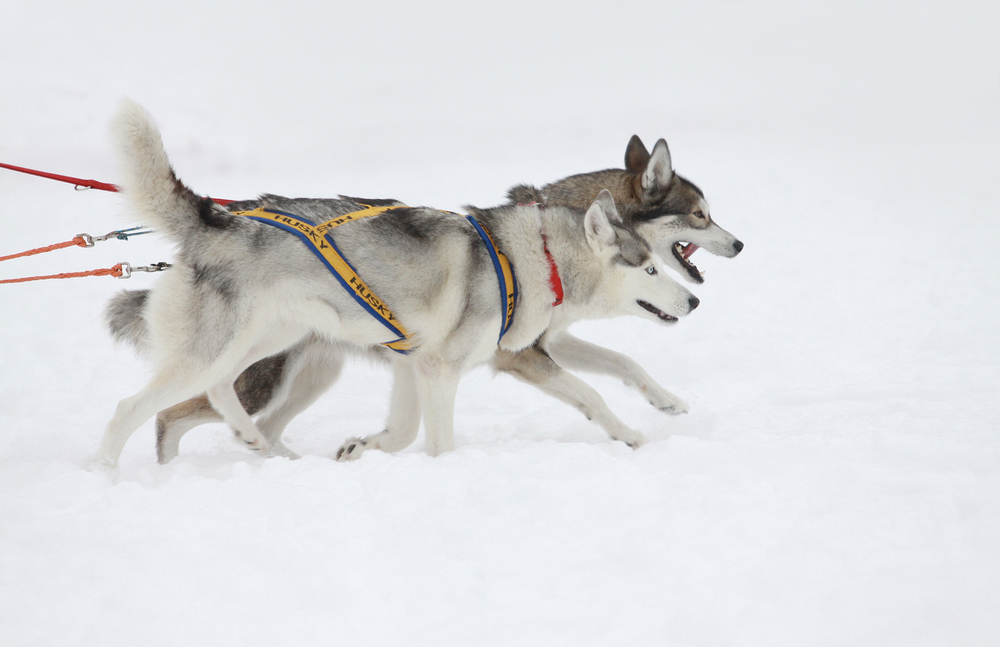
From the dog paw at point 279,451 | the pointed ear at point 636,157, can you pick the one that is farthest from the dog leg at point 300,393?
the pointed ear at point 636,157

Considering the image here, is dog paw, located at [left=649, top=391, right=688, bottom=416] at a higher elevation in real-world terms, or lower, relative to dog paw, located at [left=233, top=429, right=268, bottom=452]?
higher

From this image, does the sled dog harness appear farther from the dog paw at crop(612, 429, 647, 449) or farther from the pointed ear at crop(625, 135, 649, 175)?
the pointed ear at crop(625, 135, 649, 175)

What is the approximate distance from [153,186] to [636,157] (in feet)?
9.71

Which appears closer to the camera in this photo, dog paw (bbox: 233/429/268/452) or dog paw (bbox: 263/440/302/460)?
dog paw (bbox: 233/429/268/452)

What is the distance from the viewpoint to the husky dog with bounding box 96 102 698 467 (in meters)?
3.16

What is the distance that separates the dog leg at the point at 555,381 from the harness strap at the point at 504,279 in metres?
0.36

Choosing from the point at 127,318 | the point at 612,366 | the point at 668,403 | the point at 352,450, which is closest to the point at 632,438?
the point at 668,403

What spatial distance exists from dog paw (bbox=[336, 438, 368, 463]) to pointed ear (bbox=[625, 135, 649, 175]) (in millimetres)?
2437

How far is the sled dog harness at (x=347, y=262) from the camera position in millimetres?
3320

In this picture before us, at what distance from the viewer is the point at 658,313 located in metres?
4.08

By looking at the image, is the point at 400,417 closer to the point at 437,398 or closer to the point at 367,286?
the point at 437,398

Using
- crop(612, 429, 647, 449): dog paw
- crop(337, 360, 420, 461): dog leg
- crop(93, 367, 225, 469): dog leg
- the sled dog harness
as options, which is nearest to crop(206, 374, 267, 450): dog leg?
crop(93, 367, 225, 469): dog leg

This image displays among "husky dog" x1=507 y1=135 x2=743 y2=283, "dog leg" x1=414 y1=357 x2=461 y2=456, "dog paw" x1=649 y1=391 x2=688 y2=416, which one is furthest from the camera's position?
"husky dog" x1=507 y1=135 x2=743 y2=283

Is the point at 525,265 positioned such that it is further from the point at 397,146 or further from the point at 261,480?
the point at 397,146
